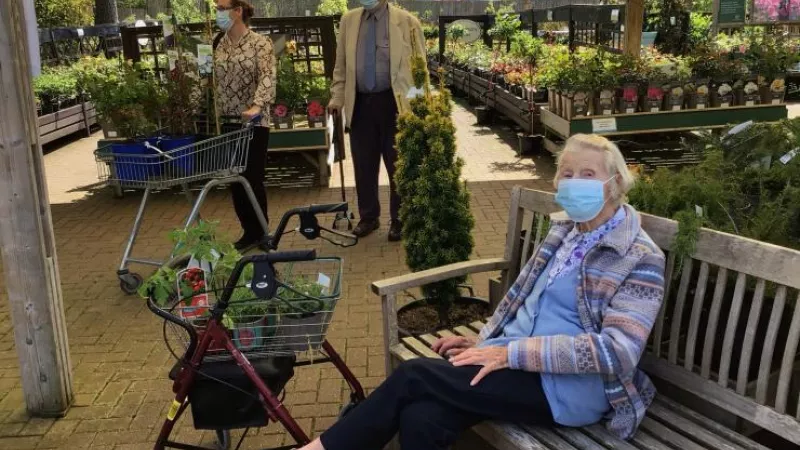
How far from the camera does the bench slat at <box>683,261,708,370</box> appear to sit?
2.34 metres

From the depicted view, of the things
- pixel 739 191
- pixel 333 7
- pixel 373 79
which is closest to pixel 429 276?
pixel 739 191

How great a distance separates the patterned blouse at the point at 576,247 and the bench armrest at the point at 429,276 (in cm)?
62

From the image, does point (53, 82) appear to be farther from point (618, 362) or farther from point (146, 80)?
point (618, 362)

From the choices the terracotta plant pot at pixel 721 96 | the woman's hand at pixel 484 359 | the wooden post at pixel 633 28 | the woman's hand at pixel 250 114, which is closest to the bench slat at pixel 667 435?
the woman's hand at pixel 484 359

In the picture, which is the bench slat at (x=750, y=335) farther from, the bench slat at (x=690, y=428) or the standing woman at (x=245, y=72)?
the standing woman at (x=245, y=72)

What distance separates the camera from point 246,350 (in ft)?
8.81

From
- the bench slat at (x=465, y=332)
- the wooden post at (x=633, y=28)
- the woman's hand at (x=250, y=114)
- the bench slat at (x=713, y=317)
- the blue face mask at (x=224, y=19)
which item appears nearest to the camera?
the bench slat at (x=713, y=317)

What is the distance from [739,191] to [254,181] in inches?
138

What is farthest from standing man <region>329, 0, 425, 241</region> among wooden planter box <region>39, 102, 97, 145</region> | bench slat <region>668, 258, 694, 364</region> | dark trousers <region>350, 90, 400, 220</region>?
wooden planter box <region>39, 102, 97, 145</region>

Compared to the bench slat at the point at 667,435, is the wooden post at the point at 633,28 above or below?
above

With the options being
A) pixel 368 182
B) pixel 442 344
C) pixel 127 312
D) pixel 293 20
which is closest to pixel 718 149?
pixel 442 344

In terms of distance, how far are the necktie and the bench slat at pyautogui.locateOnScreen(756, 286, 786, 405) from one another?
12.4ft

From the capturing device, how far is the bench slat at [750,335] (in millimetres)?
2170

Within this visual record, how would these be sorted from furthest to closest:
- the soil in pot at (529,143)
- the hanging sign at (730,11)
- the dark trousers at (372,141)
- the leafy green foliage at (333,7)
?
1. the leafy green foliage at (333,7)
2. the hanging sign at (730,11)
3. the soil in pot at (529,143)
4. the dark trousers at (372,141)
